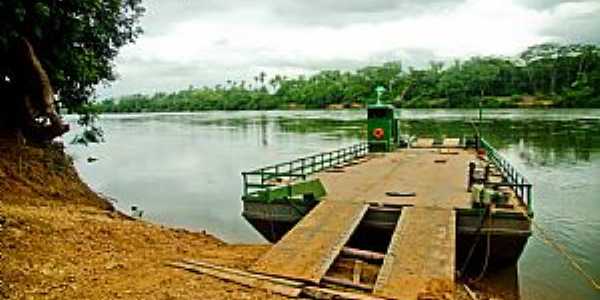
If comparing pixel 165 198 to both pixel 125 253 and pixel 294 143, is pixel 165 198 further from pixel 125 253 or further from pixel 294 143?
pixel 294 143

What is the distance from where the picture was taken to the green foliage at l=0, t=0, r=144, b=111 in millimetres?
12016

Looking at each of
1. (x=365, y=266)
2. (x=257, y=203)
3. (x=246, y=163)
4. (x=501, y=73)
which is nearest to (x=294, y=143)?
(x=246, y=163)

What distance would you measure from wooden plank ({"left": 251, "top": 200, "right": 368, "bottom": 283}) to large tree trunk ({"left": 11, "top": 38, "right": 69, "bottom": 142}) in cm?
707

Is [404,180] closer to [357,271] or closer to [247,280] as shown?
[357,271]

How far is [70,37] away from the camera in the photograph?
566 inches

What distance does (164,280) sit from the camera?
24.7ft

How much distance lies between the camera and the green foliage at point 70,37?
39.4ft

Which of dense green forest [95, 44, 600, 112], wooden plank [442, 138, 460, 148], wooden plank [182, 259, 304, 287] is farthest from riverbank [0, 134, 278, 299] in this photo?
dense green forest [95, 44, 600, 112]

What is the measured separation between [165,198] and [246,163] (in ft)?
38.1

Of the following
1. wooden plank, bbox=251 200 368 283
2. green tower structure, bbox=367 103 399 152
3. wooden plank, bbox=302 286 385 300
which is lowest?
wooden plank, bbox=302 286 385 300

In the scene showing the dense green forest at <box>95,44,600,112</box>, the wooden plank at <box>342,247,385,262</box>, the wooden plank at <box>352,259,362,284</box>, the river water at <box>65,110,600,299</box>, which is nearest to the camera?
the wooden plank at <box>352,259,362,284</box>

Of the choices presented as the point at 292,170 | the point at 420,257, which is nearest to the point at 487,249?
the point at 420,257

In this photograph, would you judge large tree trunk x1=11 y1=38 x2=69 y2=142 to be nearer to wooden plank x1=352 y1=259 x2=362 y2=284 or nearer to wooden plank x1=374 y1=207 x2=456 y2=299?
wooden plank x1=352 y1=259 x2=362 y2=284

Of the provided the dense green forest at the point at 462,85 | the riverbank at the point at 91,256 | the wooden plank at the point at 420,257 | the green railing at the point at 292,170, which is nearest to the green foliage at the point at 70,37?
the riverbank at the point at 91,256
